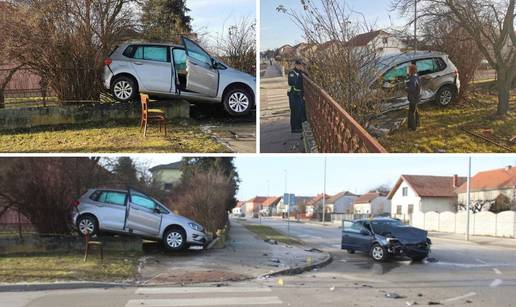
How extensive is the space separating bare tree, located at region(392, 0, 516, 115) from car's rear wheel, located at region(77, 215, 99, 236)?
9.76 metres

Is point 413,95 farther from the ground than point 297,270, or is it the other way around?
point 413,95

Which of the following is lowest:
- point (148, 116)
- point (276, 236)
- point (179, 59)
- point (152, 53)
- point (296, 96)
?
point (276, 236)

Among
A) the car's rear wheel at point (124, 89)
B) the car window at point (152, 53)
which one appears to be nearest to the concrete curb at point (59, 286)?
the car's rear wheel at point (124, 89)

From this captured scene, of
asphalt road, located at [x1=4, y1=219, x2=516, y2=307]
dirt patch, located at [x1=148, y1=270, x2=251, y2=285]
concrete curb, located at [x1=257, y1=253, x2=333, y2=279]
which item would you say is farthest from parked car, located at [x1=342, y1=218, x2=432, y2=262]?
dirt patch, located at [x1=148, y1=270, x2=251, y2=285]

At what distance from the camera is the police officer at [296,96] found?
30.1ft

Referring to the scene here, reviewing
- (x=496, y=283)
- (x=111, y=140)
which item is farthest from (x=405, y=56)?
(x=111, y=140)

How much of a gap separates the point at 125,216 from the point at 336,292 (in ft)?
22.2

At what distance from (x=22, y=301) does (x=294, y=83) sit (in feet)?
19.6

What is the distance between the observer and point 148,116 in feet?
34.9

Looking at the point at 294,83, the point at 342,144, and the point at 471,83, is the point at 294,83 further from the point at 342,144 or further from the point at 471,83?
the point at 471,83

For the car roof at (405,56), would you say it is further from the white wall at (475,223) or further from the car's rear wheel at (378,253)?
the white wall at (475,223)

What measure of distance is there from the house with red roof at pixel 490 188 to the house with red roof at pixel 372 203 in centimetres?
2047

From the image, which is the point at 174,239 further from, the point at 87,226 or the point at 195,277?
the point at 195,277

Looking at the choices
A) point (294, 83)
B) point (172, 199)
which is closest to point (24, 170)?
point (172, 199)
